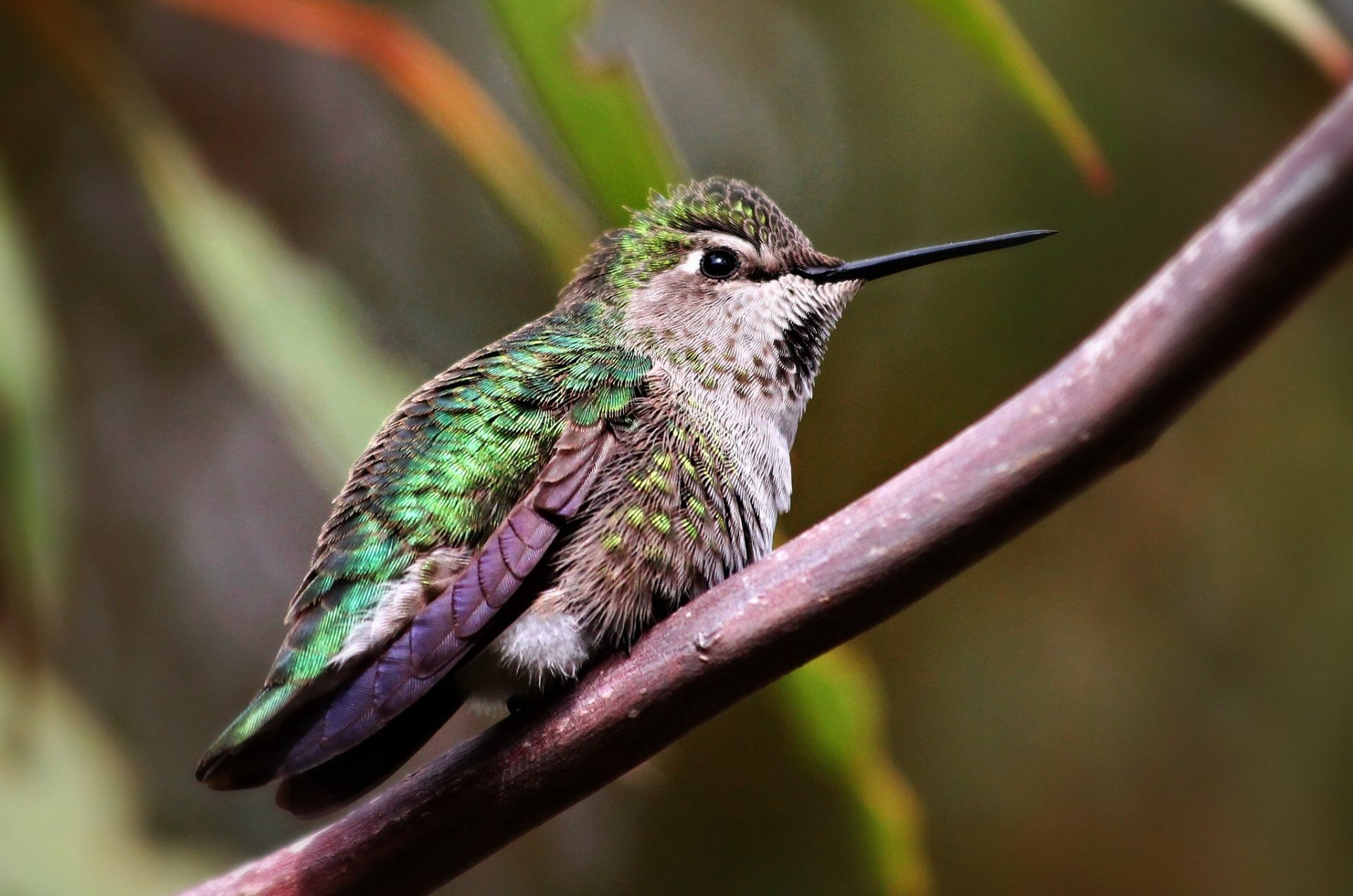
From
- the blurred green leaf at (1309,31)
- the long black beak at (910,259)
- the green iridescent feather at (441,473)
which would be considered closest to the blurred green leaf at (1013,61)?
the long black beak at (910,259)

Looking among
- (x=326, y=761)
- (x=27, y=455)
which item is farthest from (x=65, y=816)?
(x=326, y=761)

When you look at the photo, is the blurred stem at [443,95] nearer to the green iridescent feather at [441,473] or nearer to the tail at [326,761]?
the green iridescent feather at [441,473]

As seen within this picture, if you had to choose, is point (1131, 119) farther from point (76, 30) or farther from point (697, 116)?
point (76, 30)

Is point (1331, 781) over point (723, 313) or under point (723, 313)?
under

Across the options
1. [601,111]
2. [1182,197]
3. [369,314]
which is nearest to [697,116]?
[369,314]

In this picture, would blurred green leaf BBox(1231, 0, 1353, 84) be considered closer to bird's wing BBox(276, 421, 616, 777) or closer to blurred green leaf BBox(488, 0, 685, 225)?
blurred green leaf BBox(488, 0, 685, 225)

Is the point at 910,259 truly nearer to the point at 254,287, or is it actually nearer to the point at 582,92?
the point at 582,92
